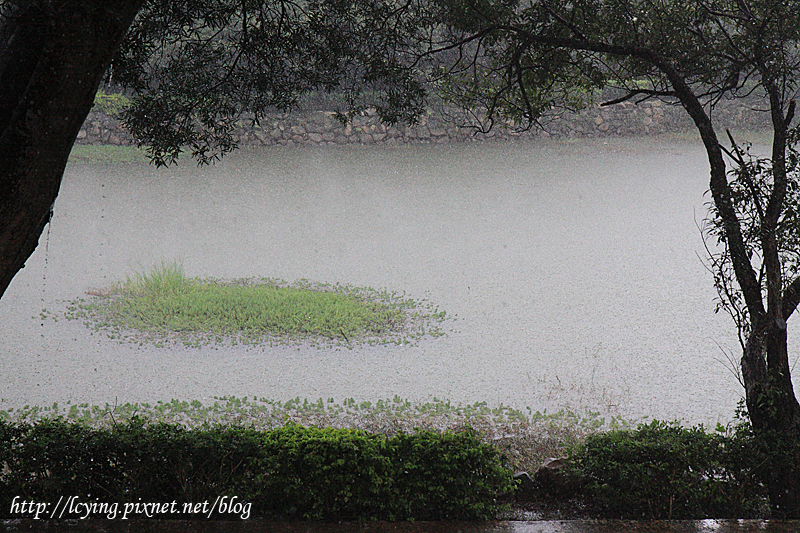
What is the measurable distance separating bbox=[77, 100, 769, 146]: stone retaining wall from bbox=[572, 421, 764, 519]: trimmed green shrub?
1170 centimetres

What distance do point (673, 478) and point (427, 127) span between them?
510 inches

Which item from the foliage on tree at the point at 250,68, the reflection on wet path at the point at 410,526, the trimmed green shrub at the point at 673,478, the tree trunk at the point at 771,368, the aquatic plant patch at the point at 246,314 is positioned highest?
the foliage on tree at the point at 250,68

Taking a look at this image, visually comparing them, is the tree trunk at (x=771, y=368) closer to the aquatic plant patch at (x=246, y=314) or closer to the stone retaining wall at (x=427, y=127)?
the aquatic plant patch at (x=246, y=314)

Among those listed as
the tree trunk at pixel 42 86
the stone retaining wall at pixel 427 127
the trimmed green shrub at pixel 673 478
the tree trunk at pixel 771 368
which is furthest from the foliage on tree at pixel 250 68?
the stone retaining wall at pixel 427 127

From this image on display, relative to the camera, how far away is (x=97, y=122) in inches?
546

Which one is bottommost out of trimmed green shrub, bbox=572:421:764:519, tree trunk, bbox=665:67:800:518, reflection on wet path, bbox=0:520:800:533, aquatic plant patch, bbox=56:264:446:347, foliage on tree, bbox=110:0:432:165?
aquatic plant patch, bbox=56:264:446:347

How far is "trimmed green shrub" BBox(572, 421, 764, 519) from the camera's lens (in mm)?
2693

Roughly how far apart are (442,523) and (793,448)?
60.9 inches

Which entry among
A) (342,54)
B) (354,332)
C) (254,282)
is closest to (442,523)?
(342,54)

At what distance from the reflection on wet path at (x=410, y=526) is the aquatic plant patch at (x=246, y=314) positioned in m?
3.88

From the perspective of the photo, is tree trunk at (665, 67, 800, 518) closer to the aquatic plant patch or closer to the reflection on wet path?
the reflection on wet path

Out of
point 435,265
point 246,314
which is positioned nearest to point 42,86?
point 246,314

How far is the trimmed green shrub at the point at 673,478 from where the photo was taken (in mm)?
2693

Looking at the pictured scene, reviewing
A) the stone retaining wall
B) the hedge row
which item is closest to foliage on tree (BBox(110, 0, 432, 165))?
the hedge row
